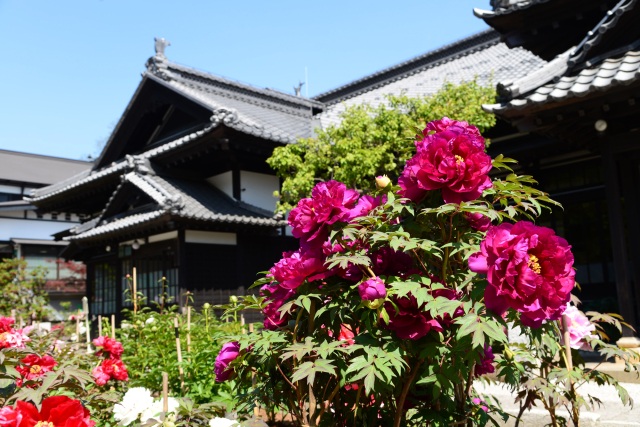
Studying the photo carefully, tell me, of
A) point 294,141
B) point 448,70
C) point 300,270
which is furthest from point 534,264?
point 448,70

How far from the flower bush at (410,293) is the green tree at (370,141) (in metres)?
7.38

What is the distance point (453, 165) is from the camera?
1822mm

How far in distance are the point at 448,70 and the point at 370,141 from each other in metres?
7.64

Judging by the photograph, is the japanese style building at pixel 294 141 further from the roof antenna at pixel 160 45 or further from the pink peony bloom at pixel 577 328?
the pink peony bloom at pixel 577 328

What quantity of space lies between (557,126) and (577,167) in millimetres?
2520

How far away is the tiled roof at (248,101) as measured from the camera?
1283 centimetres

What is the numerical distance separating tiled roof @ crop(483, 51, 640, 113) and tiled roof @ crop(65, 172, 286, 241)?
6.85 metres

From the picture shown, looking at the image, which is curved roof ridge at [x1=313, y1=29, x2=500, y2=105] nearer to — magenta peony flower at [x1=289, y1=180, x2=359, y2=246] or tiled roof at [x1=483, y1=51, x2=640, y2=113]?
tiled roof at [x1=483, y1=51, x2=640, y2=113]

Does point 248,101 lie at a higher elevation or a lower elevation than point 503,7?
higher

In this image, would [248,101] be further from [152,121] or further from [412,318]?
[412,318]

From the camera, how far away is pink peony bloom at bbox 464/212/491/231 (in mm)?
1978

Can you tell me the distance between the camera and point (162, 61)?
596 inches

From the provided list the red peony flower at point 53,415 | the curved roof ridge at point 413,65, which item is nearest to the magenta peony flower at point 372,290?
the red peony flower at point 53,415

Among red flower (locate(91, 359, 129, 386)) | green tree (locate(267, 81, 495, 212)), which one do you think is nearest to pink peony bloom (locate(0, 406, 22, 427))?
red flower (locate(91, 359, 129, 386))
